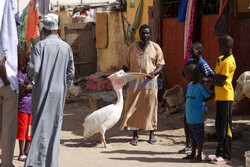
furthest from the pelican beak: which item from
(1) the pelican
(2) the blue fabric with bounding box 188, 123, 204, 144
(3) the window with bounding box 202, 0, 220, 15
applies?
(3) the window with bounding box 202, 0, 220, 15

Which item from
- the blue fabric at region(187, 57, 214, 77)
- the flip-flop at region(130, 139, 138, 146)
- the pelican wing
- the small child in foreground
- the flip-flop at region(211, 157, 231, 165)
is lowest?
the flip-flop at region(130, 139, 138, 146)

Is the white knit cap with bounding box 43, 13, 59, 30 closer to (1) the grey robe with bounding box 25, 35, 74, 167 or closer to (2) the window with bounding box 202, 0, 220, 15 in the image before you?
(1) the grey robe with bounding box 25, 35, 74, 167

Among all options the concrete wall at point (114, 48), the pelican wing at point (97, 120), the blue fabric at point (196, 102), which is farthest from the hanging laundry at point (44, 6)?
the blue fabric at point (196, 102)

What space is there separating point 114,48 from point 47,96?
9.09 meters

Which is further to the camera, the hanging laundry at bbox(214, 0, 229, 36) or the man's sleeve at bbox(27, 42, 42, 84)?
the hanging laundry at bbox(214, 0, 229, 36)

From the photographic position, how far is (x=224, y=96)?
4.77 metres

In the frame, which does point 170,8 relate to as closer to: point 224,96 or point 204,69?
point 204,69

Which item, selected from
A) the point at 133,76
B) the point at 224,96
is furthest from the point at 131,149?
the point at 224,96

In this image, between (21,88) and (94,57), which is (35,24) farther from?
(21,88)

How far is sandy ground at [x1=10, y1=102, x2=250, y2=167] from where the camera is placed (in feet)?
16.5

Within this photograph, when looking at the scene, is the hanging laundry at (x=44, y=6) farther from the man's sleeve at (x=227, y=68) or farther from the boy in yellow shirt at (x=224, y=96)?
the man's sleeve at (x=227, y=68)

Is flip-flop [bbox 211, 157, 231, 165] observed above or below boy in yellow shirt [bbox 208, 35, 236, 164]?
below

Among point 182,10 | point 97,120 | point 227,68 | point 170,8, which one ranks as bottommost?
point 97,120

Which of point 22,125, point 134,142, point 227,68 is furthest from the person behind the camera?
point 134,142
